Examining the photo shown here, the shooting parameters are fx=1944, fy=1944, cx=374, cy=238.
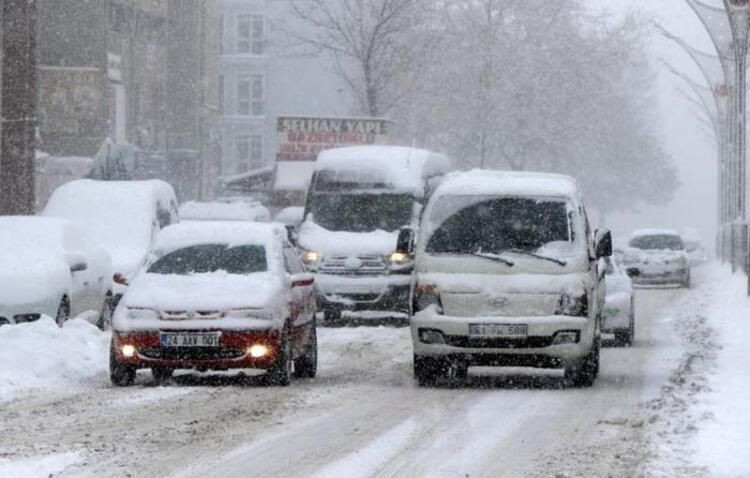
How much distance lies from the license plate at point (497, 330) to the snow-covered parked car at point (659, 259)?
32.4 m

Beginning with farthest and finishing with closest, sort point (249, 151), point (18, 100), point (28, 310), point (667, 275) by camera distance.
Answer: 1. point (249, 151)
2. point (667, 275)
3. point (18, 100)
4. point (28, 310)

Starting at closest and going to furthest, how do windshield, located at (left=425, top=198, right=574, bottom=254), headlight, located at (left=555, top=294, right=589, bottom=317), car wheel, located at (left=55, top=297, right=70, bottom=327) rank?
headlight, located at (left=555, top=294, right=589, bottom=317)
windshield, located at (left=425, top=198, right=574, bottom=254)
car wheel, located at (left=55, top=297, right=70, bottom=327)

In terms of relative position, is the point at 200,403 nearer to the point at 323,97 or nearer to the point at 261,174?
the point at 261,174

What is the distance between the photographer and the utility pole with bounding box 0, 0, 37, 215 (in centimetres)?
2634

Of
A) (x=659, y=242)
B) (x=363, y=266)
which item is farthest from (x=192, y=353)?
(x=659, y=242)

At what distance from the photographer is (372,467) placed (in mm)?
11172

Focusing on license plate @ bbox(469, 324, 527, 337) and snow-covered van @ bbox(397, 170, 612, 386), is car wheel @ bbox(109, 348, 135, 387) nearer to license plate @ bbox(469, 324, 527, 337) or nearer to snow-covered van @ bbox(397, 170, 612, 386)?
snow-covered van @ bbox(397, 170, 612, 386)

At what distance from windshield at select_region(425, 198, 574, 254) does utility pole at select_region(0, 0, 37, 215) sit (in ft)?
31.4

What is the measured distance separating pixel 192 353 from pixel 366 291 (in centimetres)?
1195

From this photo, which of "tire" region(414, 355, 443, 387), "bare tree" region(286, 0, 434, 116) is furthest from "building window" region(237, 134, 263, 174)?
"tire" region(414, 355, 443, 387)

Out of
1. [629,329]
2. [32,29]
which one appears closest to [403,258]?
[629,329]

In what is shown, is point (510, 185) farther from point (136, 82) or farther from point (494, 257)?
point (136, 82)

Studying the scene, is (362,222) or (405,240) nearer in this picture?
(405,240)

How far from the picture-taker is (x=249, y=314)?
672 inches
